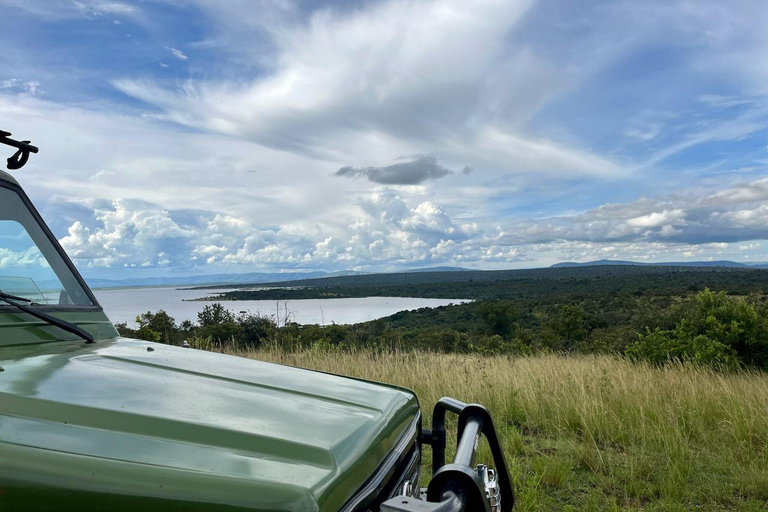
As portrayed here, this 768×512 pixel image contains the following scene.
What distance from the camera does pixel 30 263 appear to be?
8.57 feet

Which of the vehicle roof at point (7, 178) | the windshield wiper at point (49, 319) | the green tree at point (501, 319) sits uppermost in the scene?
the vehicle roof at point (7, 178)

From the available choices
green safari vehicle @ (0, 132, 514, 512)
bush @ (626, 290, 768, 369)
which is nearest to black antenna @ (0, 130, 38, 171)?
green safari vehicle @ (0, 132, 514, 512)

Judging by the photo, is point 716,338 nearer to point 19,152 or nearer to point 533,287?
point 19,152

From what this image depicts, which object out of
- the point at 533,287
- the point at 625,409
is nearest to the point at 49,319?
the point at 625,409

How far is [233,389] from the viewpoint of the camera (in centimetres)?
169

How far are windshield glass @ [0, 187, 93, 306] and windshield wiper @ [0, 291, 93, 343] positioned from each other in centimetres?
16

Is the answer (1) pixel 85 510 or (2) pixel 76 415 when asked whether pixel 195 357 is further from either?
(1) pixel 85 510

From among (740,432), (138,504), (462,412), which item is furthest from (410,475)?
(740,432)

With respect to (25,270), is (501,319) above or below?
below

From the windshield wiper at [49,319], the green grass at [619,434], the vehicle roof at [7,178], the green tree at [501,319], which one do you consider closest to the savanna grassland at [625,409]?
the green grass at [619,434]

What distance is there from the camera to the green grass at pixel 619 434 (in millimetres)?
3969

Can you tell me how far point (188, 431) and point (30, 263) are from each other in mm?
1908

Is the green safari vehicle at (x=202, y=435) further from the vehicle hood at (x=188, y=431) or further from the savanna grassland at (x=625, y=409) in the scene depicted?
the savanna grassland at (x=625, y=409)

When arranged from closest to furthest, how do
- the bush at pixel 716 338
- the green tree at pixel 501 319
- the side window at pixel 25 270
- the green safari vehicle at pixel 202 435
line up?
the green safari vehicle at pixel 202 435 → the side window at pixel 25 270 → the bush at pixel 716 338 → the green tree at pixel 501 319
